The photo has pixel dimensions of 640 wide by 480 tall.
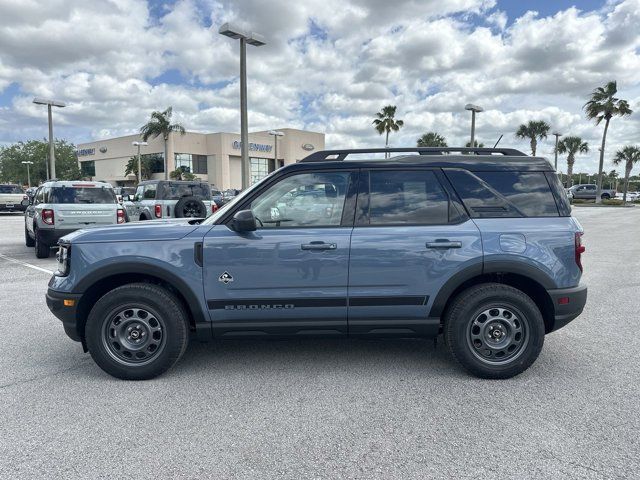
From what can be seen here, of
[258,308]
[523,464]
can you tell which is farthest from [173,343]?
[523,464]

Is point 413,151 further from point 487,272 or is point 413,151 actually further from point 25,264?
point 25,264

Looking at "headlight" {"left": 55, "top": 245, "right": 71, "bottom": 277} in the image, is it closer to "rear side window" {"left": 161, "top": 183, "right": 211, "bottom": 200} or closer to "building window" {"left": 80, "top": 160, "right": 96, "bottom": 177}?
"rear side window" {"left": 161, "top": 183, "right": 211, "bottom": 200}

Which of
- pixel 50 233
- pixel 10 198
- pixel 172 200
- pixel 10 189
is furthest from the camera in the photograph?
pixel 10 189

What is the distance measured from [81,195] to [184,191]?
2.70 metres

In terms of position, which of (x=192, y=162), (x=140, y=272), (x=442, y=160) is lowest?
(x=140, y=272)

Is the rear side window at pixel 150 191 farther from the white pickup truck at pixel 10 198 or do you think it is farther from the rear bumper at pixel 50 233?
the white pickup truck at pixel 10 198

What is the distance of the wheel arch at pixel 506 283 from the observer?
3.77m

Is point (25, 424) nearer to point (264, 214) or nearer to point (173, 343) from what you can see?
point (173, 343)

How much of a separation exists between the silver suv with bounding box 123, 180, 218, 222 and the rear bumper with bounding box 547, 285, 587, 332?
347 inches

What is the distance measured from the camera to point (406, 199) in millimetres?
3885

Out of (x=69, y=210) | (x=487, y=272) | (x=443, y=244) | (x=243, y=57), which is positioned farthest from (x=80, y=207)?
(x=487, y=272)

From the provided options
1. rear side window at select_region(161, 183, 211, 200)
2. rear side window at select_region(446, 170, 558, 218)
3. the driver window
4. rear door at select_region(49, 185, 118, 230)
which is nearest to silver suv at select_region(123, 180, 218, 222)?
rear side window at select_region(161, 183, 211, 200)

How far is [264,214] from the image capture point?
12.7 feet

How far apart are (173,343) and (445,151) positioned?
2.83 m
